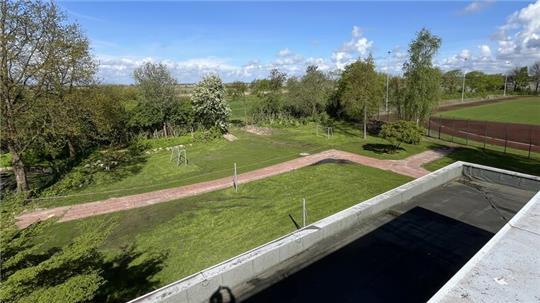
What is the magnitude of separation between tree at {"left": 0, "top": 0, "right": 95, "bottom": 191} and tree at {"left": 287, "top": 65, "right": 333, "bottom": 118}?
78.8 ft

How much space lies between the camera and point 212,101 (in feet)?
95.0

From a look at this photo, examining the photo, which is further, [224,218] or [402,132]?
[402,132]

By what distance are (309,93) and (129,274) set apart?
3060 centimetres

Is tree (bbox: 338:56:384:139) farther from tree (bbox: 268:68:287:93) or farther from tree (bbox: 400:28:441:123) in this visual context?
tree (bbox: 268:68:287:93)

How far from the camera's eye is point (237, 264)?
15.6 ft

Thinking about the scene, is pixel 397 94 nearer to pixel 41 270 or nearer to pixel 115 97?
pixel 115 97

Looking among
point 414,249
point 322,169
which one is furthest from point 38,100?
point 414,249

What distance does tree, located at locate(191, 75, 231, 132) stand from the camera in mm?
→ 28930

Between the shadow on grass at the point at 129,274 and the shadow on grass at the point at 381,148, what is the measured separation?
1669 cm

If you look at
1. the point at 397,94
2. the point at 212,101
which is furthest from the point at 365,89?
the point at 212,101

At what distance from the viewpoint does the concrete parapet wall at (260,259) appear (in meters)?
4.19

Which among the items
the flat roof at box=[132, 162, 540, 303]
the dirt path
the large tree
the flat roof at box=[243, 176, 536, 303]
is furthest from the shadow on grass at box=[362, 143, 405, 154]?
the large tree

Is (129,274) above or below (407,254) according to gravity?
below

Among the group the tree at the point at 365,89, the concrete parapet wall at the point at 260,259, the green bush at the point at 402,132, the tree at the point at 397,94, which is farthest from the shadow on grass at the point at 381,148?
the concrete parapet wall at the point at 260,259
